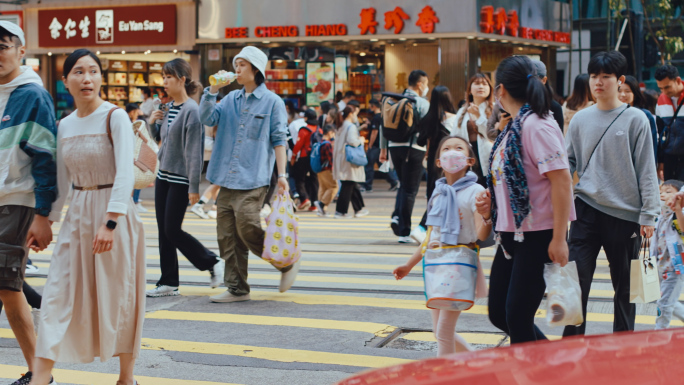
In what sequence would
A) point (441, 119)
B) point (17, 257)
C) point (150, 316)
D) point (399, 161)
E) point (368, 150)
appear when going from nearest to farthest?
point (17, 257), point (150, 316), point (441, 119), point (399, 161), point (368, 150)

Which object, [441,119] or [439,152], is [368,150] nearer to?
[441,119]

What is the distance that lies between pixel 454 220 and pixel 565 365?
7.53 ft

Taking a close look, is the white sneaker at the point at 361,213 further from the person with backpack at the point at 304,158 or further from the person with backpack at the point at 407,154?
the person with backpack at the point at 407,154

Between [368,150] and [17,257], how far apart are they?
15.2 metres

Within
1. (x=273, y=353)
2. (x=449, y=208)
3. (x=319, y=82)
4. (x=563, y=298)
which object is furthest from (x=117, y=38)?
(x=563, y=298)

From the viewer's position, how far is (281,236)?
23.1 ft

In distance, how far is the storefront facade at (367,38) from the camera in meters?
20.8

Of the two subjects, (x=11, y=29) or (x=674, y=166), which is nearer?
(x=11, y=29)

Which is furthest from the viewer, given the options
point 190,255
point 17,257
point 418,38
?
point 418,38

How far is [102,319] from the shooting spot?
438 cm

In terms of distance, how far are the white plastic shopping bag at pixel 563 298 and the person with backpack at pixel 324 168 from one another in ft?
34.6

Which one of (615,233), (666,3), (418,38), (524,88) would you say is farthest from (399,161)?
(666,3)

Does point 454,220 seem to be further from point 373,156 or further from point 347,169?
point 373,156

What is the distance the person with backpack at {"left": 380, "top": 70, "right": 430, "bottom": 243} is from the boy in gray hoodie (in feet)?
17.2
